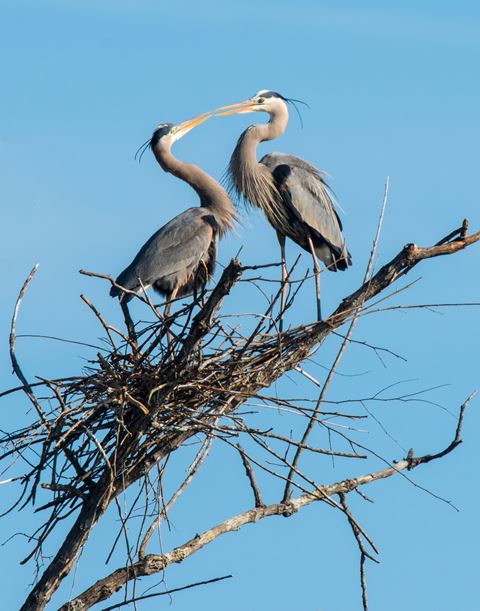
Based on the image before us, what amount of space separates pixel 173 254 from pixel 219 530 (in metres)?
3.54

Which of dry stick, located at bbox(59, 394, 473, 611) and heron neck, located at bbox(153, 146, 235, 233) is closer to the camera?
dry stick, located at bbox(59, 394, 473, 611)

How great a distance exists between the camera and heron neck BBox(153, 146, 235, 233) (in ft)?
29.0

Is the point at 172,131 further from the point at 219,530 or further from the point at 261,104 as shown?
the point at 219,530

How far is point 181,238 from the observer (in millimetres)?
8445

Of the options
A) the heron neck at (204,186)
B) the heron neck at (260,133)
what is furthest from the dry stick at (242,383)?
the heron neck at (260,133)

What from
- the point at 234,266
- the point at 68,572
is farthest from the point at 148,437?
the point at 234,266

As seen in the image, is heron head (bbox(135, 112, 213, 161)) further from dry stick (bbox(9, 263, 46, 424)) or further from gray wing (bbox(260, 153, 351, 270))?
dry stick (bbox(9, 263, 46, 424))

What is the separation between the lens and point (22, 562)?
483 centimetres

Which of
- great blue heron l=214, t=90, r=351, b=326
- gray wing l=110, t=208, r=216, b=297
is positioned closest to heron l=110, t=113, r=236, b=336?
gray wing l=110, t=208, r=216, b=297

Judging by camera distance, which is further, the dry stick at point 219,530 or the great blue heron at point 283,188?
the great blue heron at point 283,188

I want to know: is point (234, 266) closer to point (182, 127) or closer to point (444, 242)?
point (444, 242)

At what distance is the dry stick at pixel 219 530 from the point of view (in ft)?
16.1

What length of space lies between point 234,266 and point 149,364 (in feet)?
3.21

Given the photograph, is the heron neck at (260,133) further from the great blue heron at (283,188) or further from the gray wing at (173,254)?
the gray wing at (173,254)
